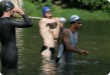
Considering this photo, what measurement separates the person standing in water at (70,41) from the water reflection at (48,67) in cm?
41

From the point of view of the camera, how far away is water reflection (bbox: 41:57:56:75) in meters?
Answer: 12.7

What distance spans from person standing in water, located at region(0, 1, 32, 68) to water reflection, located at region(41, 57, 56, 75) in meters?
1.45

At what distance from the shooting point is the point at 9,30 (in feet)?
36.4

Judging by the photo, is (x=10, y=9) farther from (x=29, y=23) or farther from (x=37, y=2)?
(x=37, y=2)

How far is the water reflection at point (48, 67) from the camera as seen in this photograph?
12.7 meters

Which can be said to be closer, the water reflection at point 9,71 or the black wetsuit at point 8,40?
the black wetsuit at point 8,40

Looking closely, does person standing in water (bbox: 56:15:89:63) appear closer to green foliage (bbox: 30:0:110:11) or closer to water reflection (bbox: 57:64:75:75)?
water reflection (bbox: 57:64:75:75)

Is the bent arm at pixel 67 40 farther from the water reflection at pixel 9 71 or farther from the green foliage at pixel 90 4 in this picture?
the green foliage at pixel 90 4

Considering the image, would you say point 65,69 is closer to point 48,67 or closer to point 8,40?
point 48,67

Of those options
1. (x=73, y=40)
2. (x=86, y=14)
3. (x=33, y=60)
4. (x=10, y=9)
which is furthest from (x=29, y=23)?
(x=86, y=14)

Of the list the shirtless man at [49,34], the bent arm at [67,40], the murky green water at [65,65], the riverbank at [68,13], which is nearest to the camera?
the bent arm at [67,40]

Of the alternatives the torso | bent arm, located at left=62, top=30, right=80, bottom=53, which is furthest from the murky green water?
the torso

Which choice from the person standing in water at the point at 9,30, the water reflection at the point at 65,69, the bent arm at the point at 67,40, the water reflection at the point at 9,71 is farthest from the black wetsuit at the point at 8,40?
the bent arm at the point at 67,40

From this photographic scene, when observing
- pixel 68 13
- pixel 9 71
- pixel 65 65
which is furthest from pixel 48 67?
pixel 68 13
